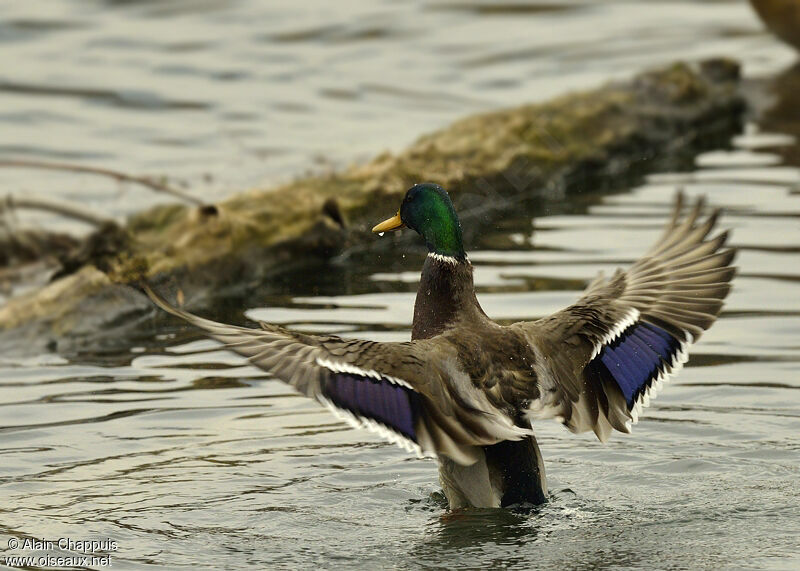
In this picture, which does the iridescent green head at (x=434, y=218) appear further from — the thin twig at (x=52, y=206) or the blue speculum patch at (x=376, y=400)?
the thin twig at (x=52, y=206)

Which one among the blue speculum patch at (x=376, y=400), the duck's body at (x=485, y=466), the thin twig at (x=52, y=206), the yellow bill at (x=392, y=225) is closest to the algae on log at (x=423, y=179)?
the thin twig at (x=52, y=206)

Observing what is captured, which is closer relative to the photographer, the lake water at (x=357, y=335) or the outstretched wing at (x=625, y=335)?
the lake water at (x=357, y=335)

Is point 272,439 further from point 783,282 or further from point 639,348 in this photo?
point 783,282

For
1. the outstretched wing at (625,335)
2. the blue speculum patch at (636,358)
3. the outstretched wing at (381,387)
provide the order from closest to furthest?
the outstretched wing at (381,387) → the outstretched wing at (625,335) → the blue speculum patch at (636,358)

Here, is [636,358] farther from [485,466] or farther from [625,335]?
[485,466]

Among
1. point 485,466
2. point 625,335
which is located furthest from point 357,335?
point 485,466

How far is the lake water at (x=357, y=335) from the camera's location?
5762mm

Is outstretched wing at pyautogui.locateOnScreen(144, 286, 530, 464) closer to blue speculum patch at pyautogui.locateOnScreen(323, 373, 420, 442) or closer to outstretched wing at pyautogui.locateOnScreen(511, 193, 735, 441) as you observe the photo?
blue speculum patch at pyautogui.locateOnScreen(323, 373, 420, 442)

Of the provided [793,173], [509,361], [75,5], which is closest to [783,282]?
[793,173]

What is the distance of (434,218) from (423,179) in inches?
147

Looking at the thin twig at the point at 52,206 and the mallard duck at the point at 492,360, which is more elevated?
the thin twig at the point at 52,206

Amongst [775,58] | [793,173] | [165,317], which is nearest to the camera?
[165,317]

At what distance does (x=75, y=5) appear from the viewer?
742 inches

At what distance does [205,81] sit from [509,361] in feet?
34.3
